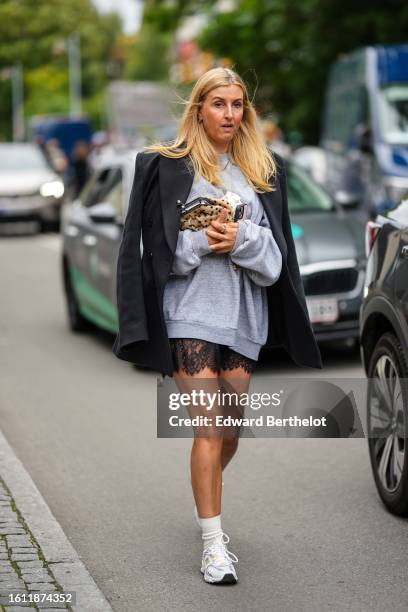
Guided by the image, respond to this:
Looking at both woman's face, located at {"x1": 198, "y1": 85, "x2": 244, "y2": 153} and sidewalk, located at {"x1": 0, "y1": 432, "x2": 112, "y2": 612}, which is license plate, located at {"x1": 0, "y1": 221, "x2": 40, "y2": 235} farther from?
woman's face, located at {"x1": 198, "y1": 85, "x2": 244, "y2": 153}

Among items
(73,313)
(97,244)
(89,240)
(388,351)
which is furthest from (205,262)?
(73,313)

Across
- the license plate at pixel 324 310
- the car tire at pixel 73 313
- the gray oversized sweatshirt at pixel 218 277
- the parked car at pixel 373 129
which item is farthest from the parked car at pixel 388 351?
the parked car at pixel 373 129

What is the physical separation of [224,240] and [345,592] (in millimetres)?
1300

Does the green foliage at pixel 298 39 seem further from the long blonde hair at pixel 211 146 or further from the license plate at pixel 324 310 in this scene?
the long blonde hair at pixel 211 146

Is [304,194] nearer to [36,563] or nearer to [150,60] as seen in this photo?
[36,563]

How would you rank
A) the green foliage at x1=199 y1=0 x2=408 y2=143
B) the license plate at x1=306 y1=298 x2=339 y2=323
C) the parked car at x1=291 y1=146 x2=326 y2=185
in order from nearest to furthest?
the license plate at x1=306 y1=298 x2=339 y2=323
the green foliage at x1=199 y1=0 x2=408 y2=143
the parked car at x1=291 y1=146 x2=326 y2=185

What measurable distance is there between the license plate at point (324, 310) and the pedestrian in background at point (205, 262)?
14.6 feet

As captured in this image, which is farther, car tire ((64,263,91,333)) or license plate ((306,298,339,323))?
car tire ((64,263,91,333))

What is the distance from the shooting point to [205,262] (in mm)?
4895

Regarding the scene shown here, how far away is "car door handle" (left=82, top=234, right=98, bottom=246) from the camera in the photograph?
1093cm

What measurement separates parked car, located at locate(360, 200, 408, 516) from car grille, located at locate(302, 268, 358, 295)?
3227 mm

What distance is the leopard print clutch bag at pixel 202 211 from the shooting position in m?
4.83

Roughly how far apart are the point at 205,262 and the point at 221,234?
16 cm

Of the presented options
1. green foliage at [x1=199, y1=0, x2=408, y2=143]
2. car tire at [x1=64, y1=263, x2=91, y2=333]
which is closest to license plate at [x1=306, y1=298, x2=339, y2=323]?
car tire at [x1=64, y1=263, x2=91, y2=333]
